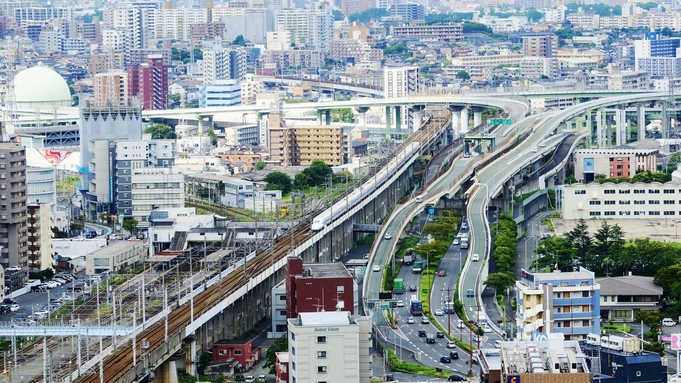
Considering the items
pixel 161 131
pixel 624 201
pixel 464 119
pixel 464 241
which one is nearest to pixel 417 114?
pixel 464 119

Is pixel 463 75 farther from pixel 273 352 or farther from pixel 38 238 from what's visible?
pixel 273 352

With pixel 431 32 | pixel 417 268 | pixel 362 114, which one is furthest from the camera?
pixel 431 32

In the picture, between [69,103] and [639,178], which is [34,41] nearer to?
[69,103]

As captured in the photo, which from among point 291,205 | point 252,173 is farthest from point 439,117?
point 291,205

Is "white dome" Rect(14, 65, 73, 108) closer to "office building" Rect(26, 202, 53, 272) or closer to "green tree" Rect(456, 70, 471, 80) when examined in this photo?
"green tree" Rect(456, 70, 471, 80)

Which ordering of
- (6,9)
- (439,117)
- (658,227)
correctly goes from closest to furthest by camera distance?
(658,227) < (439,117) < (6,9)
